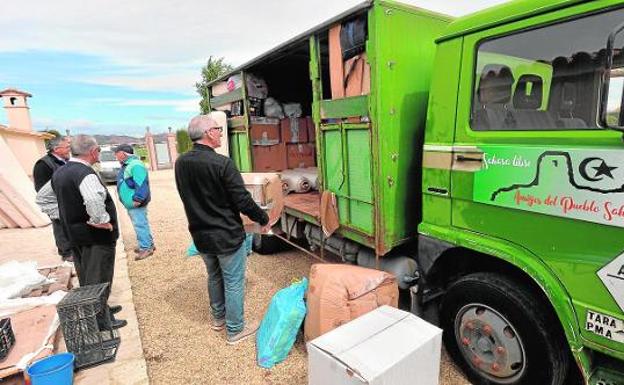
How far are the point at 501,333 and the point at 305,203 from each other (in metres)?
2.55

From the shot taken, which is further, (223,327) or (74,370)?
(223,327)

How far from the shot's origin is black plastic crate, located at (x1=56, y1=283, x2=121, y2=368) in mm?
2887

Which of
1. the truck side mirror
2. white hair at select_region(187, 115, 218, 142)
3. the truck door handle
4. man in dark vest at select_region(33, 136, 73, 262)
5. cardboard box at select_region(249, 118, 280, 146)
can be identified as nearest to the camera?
the truck side mirror

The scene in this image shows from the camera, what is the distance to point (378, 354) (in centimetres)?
196

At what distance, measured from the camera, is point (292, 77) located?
5.76 m

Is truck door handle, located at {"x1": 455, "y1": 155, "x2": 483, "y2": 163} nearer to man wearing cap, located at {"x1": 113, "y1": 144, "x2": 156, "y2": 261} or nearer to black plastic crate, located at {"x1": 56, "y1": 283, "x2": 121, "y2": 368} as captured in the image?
black plastic crate, located at {"x1": 56, "y1": 283, "x2": 121, "y2": 368}

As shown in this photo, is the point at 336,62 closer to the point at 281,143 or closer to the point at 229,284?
the point at 229,284

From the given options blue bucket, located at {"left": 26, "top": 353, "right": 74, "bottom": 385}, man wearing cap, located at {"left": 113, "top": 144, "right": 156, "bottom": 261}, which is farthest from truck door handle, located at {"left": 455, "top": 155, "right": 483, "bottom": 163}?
man wearing cap, located at {"left": 113, "top": 144, "right": 156, "bottom": 261}

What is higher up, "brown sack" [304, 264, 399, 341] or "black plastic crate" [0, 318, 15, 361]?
"brown sack" [304, 264, 399, 341]

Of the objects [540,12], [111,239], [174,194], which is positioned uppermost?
[540,12]

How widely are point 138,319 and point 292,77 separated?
4.13 metres

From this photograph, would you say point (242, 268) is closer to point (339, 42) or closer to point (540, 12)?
point (339, 42)

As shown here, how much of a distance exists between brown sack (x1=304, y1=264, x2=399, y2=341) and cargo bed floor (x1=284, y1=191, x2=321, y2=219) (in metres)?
0.96

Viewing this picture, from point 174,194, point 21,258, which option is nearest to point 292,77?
point 21,258
